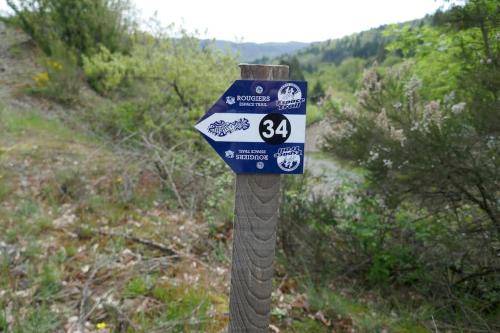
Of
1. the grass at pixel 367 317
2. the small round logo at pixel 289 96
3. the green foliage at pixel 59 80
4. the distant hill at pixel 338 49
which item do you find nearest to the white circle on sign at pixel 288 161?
the small round logo at pixel 289 96

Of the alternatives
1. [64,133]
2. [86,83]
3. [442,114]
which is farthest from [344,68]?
[442,114]

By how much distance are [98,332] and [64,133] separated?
271 inches

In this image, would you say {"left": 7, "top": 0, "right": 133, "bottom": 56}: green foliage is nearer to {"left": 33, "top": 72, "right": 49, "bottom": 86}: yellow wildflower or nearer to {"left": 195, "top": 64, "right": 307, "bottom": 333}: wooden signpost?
{"left": 33, "top": 72, "right": 49, "bottom": 86}: yellow wildflower

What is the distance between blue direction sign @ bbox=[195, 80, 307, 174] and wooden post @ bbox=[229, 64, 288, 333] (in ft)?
0.22

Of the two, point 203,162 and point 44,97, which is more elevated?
point 44,97

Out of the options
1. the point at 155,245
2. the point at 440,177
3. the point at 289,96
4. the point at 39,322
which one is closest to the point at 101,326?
the point at 39,322

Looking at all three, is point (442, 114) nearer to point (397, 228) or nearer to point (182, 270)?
point (397, 228)

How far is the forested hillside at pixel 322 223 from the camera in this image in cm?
313

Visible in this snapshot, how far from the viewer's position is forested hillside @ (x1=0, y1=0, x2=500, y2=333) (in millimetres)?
3133

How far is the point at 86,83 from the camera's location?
1323 cm

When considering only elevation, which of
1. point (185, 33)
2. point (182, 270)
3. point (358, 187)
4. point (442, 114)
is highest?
point (185, 33)

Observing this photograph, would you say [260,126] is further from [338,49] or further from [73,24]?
[338,49]

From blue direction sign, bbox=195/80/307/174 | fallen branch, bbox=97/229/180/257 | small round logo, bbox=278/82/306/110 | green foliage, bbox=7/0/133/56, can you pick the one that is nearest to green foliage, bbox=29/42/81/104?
green foliage, bbox=7/0/133/56

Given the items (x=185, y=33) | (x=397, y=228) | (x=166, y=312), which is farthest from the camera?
(x=185, y=33)
